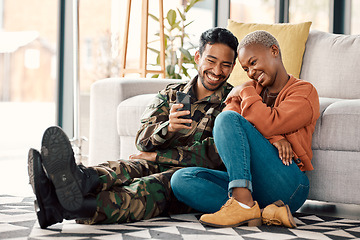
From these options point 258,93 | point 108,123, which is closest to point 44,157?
point 258,93

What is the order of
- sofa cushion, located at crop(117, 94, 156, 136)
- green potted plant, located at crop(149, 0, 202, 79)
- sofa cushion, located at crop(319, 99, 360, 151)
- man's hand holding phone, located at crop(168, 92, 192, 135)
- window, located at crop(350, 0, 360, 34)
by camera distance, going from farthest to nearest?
window, located at crop(350, 0, 360, 34) → green potted plant, located at crop(149, 0, 202, 79) → sofa cushion, located at crop(117, 94, 156, 136) → sofa cushion, located at crop(319, 99, 360, 151) → man's hand holding phone, located at crop(168, 92, 192, 135)

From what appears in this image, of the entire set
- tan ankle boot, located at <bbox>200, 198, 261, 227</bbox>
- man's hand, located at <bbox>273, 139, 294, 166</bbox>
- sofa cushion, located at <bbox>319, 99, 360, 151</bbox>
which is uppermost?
sofa cushion, located at <bbox>319, 99, 360, 151</bbox>

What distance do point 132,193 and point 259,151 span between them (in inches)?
16.7

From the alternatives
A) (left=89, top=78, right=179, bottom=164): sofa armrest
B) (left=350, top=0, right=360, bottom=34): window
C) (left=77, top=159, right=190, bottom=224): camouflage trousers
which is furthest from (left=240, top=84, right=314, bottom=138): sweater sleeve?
(left=350, top=0, right=360, bottom=34): window

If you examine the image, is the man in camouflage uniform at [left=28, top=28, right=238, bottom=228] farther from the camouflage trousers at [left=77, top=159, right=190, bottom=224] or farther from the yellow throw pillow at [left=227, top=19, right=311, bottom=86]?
the yellow throw pillow at [left=227, top=19, right=311, bottom=86]

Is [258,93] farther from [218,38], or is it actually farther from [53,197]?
[53,197]

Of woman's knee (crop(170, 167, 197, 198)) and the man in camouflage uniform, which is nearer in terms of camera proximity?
the man in camouflage uniform

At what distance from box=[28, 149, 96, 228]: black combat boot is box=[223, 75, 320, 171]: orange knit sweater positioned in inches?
24.2

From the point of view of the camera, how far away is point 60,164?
1.51 meters

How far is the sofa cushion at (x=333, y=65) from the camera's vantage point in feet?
8.26

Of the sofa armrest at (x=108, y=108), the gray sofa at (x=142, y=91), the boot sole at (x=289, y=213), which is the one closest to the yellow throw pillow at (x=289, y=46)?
the gray sofa at (x=142, y=91)

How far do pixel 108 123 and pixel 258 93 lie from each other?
1.00 m

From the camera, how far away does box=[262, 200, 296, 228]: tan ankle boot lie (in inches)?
64.2

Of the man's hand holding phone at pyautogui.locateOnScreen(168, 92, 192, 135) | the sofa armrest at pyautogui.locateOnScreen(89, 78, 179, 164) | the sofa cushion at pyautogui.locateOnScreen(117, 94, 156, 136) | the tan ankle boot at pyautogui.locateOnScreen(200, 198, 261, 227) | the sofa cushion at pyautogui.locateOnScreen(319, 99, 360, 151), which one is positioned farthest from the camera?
the sofa armrest at pyautogui.locateOnScreen(89, 78, 179, 164)
